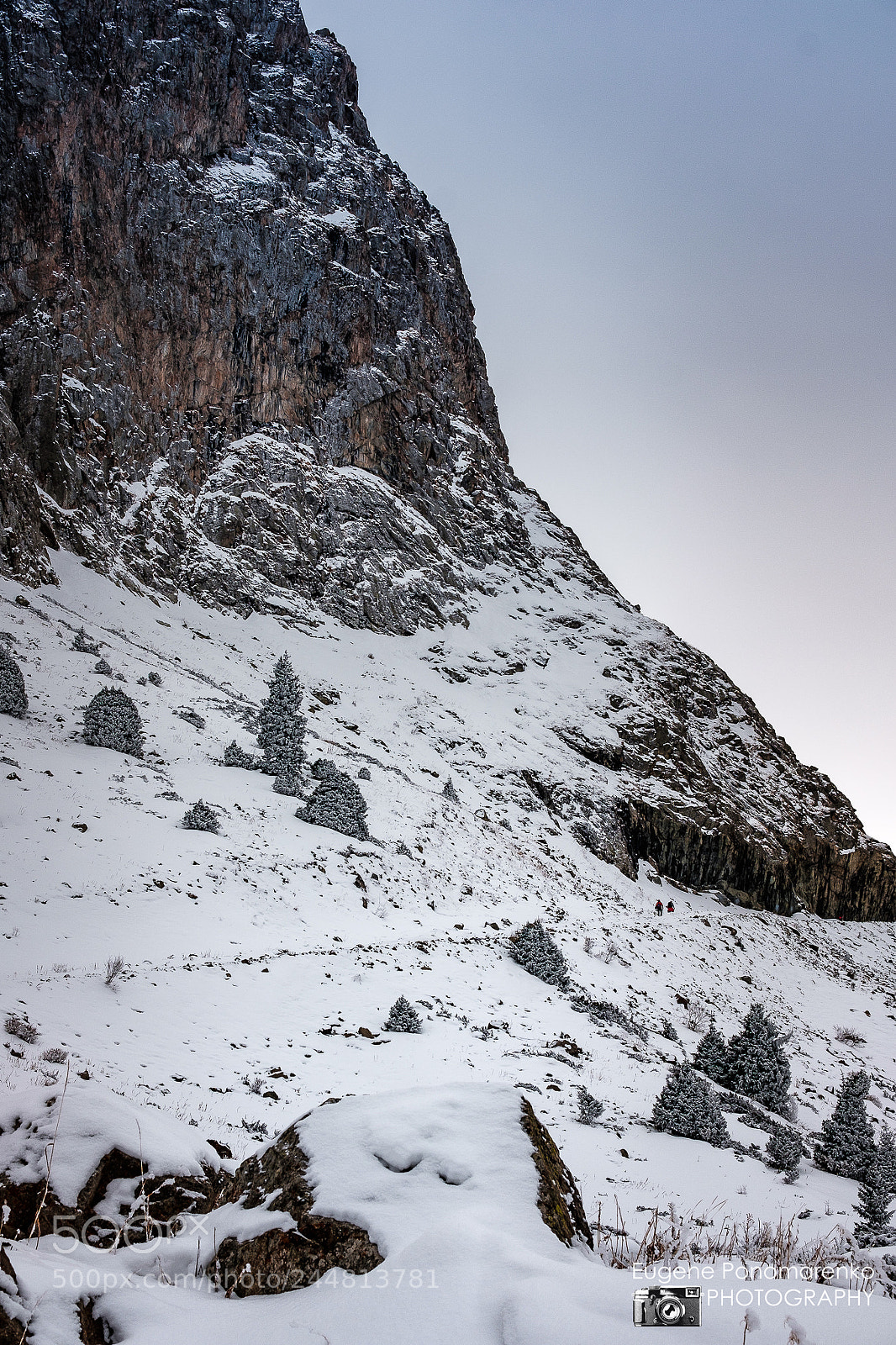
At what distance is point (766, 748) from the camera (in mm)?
58875

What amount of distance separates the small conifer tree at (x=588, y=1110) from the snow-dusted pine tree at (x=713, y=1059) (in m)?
5.40

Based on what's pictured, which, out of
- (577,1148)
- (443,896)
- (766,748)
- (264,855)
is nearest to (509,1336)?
(577,1148)

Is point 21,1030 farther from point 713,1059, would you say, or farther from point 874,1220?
point 713,1059

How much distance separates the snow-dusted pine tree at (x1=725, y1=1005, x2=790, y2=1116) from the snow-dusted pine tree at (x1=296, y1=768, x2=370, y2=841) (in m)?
10.6

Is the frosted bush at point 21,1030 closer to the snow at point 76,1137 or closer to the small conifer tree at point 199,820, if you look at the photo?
the snow at point 76,1137

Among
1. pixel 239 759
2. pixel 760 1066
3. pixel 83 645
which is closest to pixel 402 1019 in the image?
pixel 760 1066

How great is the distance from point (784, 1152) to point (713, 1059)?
5081 millimetres

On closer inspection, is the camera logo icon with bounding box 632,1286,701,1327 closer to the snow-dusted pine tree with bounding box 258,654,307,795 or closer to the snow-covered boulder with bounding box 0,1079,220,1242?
the snow-covered boulder with bounding box 0,1079,220,1242

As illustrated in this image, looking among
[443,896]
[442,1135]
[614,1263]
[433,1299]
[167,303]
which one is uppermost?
[167,303]

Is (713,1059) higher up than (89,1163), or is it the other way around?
(89,1163)

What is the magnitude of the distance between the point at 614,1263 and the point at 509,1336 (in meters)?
1.93

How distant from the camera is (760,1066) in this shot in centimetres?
1223

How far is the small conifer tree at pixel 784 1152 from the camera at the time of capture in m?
8.09

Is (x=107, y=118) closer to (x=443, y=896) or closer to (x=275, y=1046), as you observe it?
(x=443, y=896)
